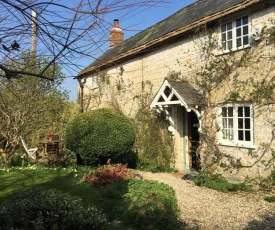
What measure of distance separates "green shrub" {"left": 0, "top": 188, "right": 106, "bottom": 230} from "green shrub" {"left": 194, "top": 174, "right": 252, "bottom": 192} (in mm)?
5072

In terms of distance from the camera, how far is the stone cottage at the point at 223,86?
8.19 meters

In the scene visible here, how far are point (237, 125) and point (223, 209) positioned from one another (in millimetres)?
3417

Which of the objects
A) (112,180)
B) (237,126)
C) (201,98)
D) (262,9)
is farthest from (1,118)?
(262,9)

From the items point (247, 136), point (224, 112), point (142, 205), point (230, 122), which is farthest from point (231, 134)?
point (142, 205)

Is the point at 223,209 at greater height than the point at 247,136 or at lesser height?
lesser

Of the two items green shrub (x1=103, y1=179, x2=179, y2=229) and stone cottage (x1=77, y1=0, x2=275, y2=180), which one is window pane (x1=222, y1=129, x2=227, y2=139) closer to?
stone cottage (x1=77, y1=0, x2=275, y2=180)

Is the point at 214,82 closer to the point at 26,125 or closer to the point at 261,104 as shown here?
the point at 261,104

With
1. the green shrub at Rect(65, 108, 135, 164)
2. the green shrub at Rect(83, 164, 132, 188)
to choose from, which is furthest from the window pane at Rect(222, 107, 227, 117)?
the green shrub at Rect(83, 164, 132, 188)

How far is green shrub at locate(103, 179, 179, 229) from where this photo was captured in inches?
202

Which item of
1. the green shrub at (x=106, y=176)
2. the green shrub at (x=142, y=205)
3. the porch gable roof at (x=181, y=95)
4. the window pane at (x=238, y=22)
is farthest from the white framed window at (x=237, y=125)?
the green shrub at (x=142, y=205)

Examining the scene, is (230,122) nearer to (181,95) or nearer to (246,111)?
(246,111)

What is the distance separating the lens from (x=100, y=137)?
10484 millimetres

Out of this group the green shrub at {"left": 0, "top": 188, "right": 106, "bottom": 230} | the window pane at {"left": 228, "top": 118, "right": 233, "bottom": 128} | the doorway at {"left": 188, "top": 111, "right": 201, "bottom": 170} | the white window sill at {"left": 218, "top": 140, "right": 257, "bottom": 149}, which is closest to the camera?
the green shrub at {"left": 0, "top": 188, "right": 106, "bottom": 230}

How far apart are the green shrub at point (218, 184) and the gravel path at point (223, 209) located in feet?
0.74
